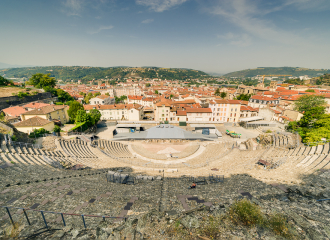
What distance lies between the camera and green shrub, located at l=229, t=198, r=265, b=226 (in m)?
8.27

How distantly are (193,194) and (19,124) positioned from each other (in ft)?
141

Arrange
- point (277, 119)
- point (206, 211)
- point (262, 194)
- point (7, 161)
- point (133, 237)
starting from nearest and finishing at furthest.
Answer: point (133, 237), point (206, 211), point (262, 194), point (7, 161), point (277, 119)

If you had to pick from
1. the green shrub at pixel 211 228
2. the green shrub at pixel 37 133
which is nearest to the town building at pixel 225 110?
the green shrub at pixel 211 228

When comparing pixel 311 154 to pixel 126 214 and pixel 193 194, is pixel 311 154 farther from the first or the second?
pixel 126 214

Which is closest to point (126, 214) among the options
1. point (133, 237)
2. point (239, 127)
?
point (133, 237)

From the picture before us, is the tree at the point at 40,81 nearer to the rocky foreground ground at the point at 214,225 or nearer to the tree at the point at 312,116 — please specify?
the rocky foreground ground at the point at 214,225

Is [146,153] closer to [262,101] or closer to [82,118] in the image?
[82,118]

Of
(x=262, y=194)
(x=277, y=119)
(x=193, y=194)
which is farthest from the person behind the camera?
(x=277, y=119)

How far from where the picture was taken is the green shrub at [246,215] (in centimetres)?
827

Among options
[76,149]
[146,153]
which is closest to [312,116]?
[146,153]

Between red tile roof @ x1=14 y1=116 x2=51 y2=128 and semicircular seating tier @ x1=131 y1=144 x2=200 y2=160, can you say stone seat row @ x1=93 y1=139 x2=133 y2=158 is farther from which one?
red tile roof @ x1=14 y1=116 x2=51 y2=128

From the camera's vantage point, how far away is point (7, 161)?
16359 mm

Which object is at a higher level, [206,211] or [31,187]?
[206,211]

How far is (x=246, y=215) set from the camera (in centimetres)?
838
